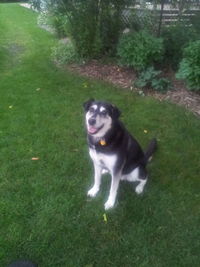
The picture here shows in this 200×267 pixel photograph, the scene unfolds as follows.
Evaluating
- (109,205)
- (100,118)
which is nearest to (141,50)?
(100,118)

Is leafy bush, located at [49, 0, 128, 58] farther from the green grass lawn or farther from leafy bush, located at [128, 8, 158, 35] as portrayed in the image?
the green grass lawn

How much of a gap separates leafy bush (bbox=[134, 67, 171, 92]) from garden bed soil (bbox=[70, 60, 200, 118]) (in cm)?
11

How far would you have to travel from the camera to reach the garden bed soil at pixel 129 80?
6352 mm

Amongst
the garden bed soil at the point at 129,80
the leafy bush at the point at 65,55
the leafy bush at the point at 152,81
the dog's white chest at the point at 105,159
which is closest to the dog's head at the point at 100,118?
the dog's white chest at the point at 105,159

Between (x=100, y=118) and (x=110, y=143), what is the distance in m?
0.30

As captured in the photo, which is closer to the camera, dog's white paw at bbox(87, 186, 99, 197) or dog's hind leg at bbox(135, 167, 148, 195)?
dog's hind leg at bbox(135, 167, 148, 195)

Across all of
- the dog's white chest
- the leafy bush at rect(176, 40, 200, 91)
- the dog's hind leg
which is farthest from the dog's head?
the leafy bush at rect(176, 40, 200, 91)

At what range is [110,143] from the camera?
3480 mm

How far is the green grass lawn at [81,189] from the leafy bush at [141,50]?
0.79m

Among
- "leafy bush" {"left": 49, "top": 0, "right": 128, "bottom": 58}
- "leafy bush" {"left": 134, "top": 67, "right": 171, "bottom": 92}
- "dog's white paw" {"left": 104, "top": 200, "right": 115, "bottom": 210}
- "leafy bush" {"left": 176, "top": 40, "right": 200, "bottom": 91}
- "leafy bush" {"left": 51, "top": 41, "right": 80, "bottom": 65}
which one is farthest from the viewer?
"leafy bush" {"left": 51, "top": 41, "right": 80, "bottom": 65}

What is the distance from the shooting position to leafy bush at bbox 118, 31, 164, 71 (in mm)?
6941

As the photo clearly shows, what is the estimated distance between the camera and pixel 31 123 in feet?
18.6

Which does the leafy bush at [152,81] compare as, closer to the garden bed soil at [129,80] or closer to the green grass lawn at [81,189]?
the garden bed soil at [129,80]

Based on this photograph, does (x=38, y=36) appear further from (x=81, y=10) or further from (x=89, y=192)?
(x=89, y=192)
